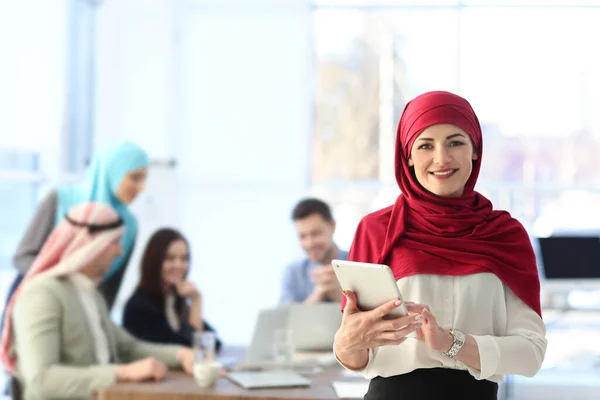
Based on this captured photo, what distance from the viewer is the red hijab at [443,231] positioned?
6.12 ft

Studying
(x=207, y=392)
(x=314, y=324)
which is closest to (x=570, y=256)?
(x=314, y=324)

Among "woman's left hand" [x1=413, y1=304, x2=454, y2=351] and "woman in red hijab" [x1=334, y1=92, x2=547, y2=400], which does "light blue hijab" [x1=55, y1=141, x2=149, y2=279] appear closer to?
"woman in red hijab" [x1=334, y1=92, x2=547, y2=400]

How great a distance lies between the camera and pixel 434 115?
1874 mm

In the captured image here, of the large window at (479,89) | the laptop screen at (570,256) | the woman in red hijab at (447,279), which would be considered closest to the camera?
the woman in red hijab at (447,279)

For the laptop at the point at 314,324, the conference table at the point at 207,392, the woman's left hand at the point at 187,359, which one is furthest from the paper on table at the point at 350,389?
the woman's left hand at the point at 187,359

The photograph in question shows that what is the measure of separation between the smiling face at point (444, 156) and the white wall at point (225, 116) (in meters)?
4.86

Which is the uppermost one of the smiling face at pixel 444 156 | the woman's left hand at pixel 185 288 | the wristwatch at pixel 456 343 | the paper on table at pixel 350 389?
the smiling face at pixel 444 156

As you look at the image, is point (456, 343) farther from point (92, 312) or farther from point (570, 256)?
point (570, 256)

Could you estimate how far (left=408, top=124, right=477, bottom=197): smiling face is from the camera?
1869 millimetres

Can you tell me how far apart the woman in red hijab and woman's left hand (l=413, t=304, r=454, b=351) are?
0.04 metres

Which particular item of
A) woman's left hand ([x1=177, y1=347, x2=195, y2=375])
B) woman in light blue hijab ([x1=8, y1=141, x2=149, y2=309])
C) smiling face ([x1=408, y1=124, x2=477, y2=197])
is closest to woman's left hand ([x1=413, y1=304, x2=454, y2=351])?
smiling face ([x1=408, y1=124, x2=477, y2=197])

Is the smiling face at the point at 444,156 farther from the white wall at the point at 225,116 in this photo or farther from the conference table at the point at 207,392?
the white wall at the point at 225,116

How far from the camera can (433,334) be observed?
1735 mm

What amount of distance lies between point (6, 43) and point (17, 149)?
773 millimetres
